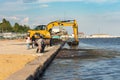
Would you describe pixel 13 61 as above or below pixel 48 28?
below

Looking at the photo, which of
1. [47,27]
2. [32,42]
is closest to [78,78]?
[32,42]

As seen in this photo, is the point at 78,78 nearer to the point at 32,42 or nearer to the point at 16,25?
the point at 32,42

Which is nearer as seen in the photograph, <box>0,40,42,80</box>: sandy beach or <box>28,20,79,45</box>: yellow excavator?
<box>0,40,42,80</box>: sandy beach

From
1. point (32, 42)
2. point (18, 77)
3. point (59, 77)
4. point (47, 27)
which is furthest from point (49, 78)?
point (47, 27)

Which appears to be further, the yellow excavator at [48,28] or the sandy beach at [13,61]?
the yellow excavator at [48,28]

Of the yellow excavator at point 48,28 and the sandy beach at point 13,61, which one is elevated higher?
the yellow excavator at point 48,28

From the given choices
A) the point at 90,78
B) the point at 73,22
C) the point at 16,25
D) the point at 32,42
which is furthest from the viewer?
the point at 16,25

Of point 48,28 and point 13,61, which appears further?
point 48,28

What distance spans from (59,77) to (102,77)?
2212mm

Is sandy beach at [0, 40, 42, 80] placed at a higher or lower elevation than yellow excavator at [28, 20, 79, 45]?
lower

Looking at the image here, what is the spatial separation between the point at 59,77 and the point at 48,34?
37.0m

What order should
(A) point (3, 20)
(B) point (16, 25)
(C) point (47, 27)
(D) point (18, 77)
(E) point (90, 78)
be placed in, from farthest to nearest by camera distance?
(B) point (16, 25) < (A) point (3, 20) < (C) point (47, 27) < (E) point (90, 78) < (D) point (18, 77)

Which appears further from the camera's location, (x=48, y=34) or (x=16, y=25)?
(x=16, y=25)

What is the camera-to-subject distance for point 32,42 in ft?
Result: 148
